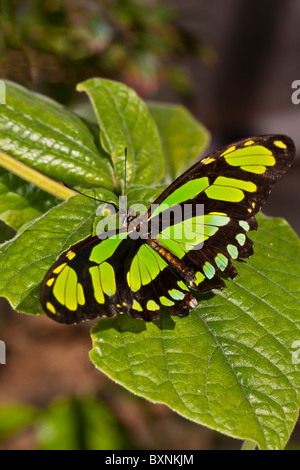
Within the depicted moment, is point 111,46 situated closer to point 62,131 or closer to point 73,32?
point 73,32

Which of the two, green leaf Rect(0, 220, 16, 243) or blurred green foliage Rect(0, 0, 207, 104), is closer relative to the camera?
green leaf Rect(0, 220, 16, 243)

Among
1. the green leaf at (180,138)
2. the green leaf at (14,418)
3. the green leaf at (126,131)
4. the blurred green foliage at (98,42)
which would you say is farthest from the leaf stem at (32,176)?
the green leaf at (14,418)

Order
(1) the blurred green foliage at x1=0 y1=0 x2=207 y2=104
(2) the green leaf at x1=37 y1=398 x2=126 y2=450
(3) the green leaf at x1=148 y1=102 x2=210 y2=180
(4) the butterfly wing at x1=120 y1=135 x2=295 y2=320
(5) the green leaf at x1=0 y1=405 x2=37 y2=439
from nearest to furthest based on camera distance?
1. (4) the butterfly wing at x1=120 y1=135 x2=295 y2=320
2. (3) the green leaf at x1=148 y1=102 x2=210 y2=180
3. (1) the blurred green foliage at x1=0 y1=0 x2=207 y2=104
4. (2) the green leaf at x1=37 y1=398 x2=126 y2=450
5. (5) the green leaf at x1=0 y1=405 x2=37 y2=439

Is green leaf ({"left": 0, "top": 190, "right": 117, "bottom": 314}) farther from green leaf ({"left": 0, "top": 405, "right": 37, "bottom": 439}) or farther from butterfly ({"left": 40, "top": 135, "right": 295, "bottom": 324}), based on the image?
green leaf ({"left": 0, "top": 405, "right": 37, "bottom": 439})

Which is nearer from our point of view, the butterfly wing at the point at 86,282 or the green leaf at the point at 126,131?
the butterfly wing at the point at 86,282

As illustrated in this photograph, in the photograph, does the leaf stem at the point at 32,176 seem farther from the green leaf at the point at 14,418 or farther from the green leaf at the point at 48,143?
the green leaf at the point at 14,418

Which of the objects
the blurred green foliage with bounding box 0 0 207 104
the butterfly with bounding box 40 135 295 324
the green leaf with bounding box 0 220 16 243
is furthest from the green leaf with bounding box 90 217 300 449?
the blurred green foliage with bounding box 0 0 207 104
